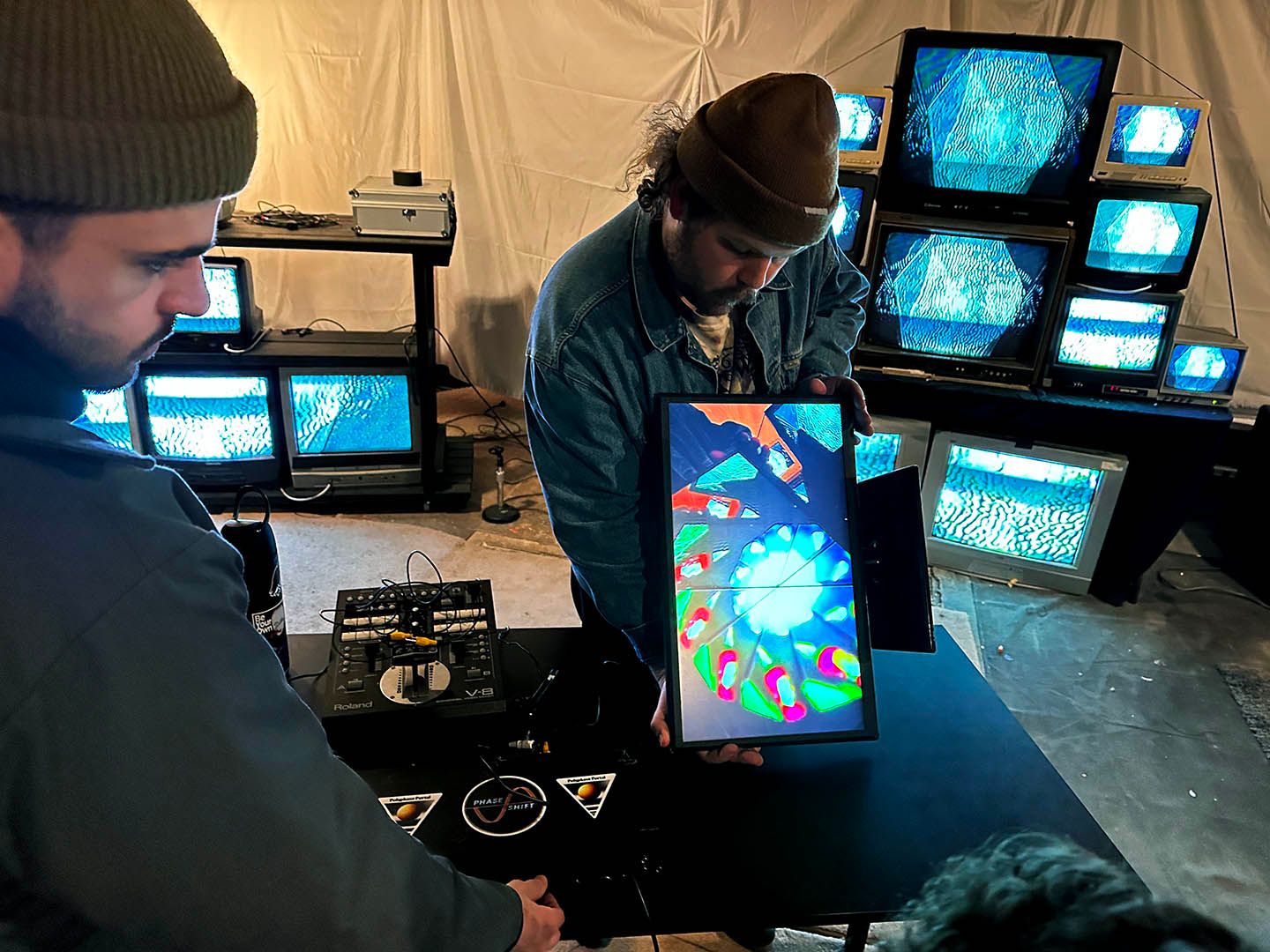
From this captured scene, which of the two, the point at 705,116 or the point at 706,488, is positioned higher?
the point at 705,116

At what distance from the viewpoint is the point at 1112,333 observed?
289 centimetres

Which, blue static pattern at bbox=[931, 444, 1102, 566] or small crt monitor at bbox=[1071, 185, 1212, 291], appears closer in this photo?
small crt monitor at bbox=[1071, 185, 1212, 291]

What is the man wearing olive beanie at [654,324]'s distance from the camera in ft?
3.76

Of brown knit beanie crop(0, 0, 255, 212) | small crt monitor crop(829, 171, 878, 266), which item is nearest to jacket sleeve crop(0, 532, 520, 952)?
brown knit beanie crop(0, 0, 255, 212)

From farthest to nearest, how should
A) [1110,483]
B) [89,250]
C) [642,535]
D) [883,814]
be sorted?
[1110,483], [642,535], [883,814], [89,250]

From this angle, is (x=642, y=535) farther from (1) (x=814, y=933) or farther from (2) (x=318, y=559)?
(2) (x=318, y=559)

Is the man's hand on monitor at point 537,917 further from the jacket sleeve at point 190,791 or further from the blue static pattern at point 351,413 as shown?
the blue static pattern at point 351,413

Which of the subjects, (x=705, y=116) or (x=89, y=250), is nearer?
(x=89, y=250)

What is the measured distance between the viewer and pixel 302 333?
11.0ft

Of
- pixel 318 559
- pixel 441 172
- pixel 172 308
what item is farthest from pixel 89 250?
pixel 441 172

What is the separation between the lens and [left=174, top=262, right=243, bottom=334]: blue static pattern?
122 inches

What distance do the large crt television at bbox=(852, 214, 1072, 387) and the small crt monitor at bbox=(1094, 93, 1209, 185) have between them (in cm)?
28

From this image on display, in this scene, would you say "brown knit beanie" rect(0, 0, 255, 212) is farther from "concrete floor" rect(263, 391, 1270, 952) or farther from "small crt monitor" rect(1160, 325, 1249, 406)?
"small crt monitor" rect(1160, 325, 1249, 406)

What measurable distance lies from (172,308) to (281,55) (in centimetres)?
381
